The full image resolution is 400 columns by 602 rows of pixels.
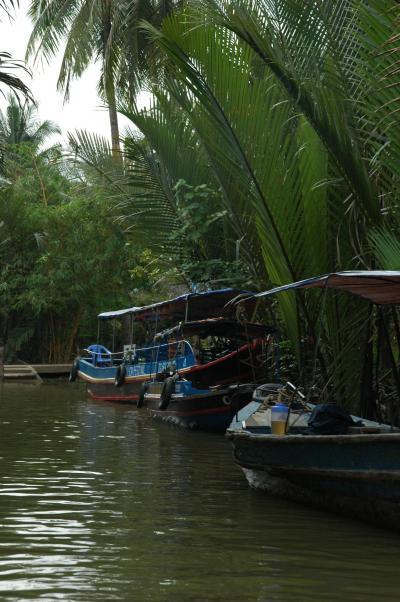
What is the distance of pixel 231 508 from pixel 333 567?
6.90 feet

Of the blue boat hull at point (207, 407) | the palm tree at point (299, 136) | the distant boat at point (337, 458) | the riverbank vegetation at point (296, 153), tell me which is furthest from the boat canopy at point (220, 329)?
the distant boat at point (337, 458)

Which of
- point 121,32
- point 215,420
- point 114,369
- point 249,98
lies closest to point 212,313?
point 215,420

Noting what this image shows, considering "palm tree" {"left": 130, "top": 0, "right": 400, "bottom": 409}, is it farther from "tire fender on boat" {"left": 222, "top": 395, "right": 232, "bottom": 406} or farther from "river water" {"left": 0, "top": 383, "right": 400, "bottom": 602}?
"tire fender on boat" {"left": 222, "top": 395, "right": 232, "bottom": 406}

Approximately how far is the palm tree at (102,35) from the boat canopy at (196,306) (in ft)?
16.4

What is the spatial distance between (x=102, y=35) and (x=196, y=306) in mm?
10370

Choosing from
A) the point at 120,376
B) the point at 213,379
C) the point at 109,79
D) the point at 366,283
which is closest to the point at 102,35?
the point at 109,79

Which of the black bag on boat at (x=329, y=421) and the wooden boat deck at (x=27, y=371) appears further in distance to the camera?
the wooden boat deck at (x=27, y=371)

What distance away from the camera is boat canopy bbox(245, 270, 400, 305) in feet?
24.0

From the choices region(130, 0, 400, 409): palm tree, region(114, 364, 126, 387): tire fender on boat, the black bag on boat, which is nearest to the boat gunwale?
the black bag on boat

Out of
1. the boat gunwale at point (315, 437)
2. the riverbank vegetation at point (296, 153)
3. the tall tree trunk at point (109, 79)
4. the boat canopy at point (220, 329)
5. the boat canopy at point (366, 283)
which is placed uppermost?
the tall tree trunk at point (109, 79)

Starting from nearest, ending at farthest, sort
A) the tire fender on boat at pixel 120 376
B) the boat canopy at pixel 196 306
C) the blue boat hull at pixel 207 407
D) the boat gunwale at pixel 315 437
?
the boat gunwale at pixel 315 437 → the blue boat hull at pixel 207 407 → the boat canopy at pixel 196 306 → the tire fender on boat at pixel 120 376

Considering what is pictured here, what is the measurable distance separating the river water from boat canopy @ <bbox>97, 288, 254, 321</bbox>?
385cm

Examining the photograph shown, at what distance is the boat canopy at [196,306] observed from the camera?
14866 millimetres

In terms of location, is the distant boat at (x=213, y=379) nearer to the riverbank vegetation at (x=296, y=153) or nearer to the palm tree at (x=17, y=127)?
the riverbank vegetation at (x=296, y=153)
